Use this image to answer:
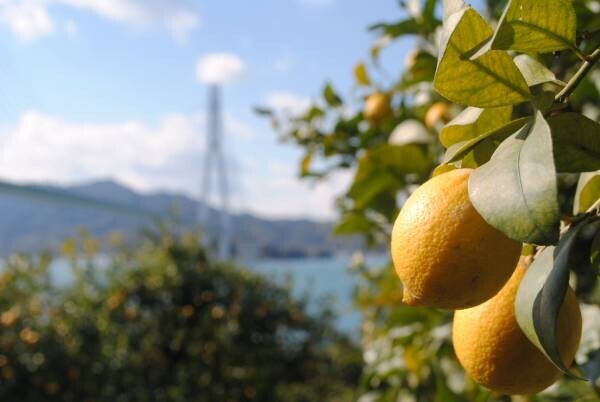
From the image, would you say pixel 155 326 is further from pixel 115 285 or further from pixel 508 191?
pixel 508 191

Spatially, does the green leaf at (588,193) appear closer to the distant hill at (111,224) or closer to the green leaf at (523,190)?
the green leaf at (523,190)

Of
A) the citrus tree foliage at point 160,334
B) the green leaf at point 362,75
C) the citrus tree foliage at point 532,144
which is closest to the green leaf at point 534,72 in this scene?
the citrus tree foliage at point 532,144

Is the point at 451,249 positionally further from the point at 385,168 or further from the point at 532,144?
the point at 385,168

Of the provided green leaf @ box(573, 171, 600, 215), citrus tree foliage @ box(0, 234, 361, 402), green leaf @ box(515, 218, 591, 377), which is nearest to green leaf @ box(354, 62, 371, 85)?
green leaf @ box(573, 171, 600, 215)

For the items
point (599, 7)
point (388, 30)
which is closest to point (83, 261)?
point (388, 30)

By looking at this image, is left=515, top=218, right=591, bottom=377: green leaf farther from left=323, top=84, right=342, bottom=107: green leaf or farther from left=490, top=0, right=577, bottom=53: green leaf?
left=323, top=84, right=342, bottom=107: green leaf
